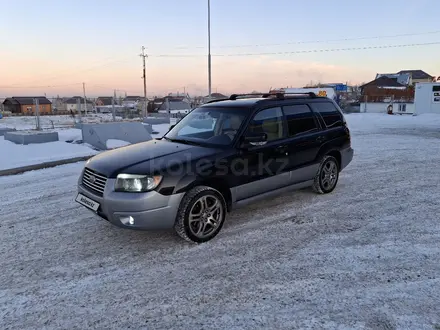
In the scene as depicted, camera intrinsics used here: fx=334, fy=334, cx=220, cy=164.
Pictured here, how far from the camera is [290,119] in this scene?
5199mm

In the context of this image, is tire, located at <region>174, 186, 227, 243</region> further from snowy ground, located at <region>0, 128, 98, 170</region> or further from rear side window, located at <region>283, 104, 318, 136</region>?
snowy ground, located at <region>0, 128, 98, 170</region>

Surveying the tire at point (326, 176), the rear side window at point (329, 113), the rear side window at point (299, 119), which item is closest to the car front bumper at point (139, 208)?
the rear side window at point (299, 119)

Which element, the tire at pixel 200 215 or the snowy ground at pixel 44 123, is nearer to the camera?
the tire at pixel 200 215

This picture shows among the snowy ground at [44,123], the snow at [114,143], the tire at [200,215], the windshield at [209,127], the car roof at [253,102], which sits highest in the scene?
the car roof at [253,102]

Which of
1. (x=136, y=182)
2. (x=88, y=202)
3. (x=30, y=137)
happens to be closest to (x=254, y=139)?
(x=136, y=182)

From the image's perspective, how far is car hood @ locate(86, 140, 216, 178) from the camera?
396 cm

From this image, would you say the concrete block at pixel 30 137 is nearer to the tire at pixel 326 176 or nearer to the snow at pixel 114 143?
the snow at pixel 114 143

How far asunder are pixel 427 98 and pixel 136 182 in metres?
31.4

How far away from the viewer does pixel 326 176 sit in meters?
5.90

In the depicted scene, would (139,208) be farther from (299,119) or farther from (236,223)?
(299,119)

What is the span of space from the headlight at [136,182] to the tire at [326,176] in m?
3.08

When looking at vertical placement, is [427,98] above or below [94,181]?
above

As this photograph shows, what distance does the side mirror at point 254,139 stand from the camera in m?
4.43

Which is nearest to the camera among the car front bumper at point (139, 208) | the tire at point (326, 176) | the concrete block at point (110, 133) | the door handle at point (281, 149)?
the car front bumper at point (139, 208)
